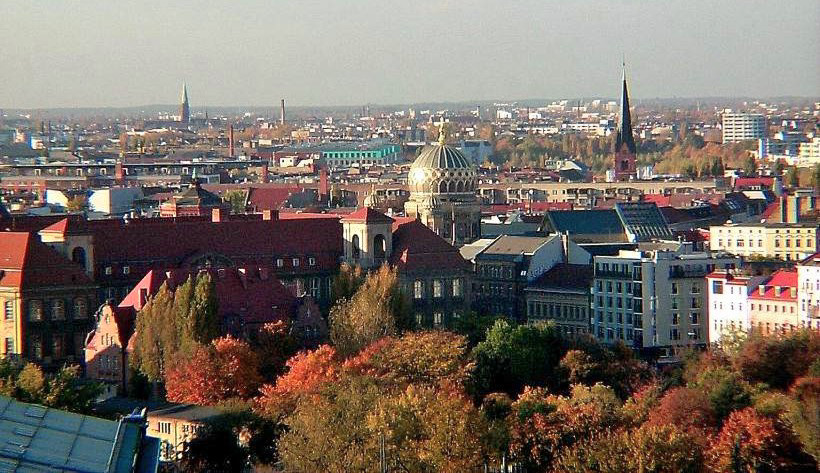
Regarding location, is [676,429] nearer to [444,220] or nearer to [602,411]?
[602,411]

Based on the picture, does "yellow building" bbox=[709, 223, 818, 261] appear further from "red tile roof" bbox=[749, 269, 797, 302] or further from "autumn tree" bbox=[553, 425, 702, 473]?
"autumn tree" bbox=[553, 425, 702, 473]

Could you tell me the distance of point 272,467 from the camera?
49000mm

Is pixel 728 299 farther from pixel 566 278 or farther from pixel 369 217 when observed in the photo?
pixel 369 217

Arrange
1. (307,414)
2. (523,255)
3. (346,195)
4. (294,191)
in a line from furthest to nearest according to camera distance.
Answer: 1. (346,195)
2. (294,191)
3. (523,255)
4. (307,414)

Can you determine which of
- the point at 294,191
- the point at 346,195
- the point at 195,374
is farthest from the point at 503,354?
the point at 346,195

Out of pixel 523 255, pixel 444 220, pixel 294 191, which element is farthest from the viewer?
pixel 294 191

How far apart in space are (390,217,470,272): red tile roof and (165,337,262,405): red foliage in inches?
622

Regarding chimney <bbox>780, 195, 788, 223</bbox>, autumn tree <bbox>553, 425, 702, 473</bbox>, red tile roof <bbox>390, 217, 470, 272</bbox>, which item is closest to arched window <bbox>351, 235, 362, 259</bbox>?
red tile roof <bbox>390, 217, 470, 272</bbox>

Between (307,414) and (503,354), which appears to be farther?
(503,354)

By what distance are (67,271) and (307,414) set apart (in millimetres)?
21654

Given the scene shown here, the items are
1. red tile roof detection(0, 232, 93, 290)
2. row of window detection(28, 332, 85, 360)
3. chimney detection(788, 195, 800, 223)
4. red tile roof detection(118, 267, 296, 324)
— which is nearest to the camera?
red tile roof detection(118, 267, 296, 324)

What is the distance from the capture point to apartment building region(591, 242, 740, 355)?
Result: 240ft

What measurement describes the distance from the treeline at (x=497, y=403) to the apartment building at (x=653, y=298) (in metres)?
A: 10.3

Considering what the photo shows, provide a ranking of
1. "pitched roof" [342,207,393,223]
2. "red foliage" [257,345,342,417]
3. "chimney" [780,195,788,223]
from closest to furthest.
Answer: "red foliage" [257,345,342,417], "pitched roof" [342,207,393,223], "chimney" [780,195,788,223]
